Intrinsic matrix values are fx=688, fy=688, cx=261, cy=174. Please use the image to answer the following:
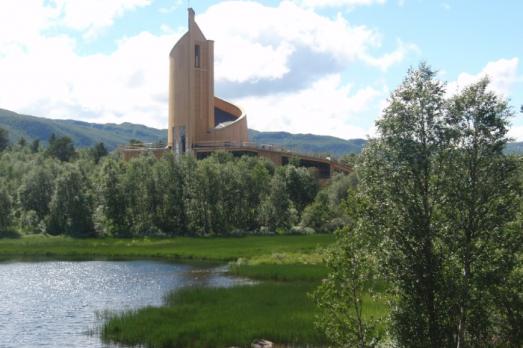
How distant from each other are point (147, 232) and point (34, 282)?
1518 inches

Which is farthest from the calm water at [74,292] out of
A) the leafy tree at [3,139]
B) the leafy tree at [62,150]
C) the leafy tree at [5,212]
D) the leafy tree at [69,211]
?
the leafy tree at [3,139]

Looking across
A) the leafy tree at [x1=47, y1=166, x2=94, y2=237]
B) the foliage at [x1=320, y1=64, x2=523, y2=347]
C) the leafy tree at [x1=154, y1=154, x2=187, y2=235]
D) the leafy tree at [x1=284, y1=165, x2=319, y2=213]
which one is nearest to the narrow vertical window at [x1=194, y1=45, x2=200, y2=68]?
the leafy tree at [x1=284, y1=165, x2=319, y2=213]

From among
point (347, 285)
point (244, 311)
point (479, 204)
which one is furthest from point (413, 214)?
point (244, 311)

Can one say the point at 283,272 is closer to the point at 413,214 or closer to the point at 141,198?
the point at 413,214

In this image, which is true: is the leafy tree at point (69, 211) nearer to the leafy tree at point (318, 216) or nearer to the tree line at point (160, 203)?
the tree line at point (160, 203)

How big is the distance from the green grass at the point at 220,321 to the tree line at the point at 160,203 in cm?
4951

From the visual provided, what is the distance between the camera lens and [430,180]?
19.1 metres

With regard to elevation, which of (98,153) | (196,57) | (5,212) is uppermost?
(196,57)

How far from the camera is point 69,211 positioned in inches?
3187

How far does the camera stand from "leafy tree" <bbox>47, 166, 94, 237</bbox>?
80.8 metres

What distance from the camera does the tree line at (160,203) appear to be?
81625mm

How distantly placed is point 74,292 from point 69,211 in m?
43.5

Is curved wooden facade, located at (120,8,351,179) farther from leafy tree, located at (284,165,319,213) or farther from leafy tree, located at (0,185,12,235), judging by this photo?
leafy tree, located at (0,185,12,235)

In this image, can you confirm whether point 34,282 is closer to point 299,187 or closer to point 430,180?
point 430,180
